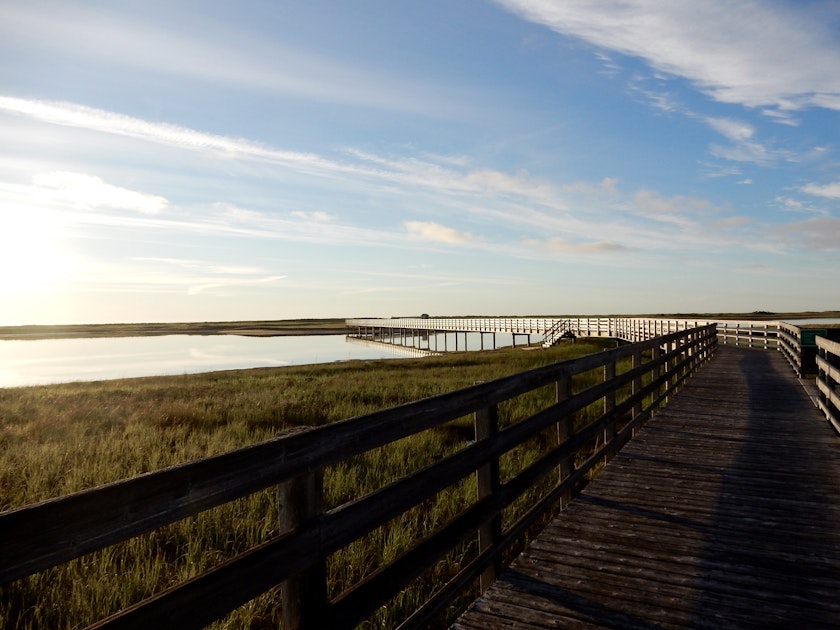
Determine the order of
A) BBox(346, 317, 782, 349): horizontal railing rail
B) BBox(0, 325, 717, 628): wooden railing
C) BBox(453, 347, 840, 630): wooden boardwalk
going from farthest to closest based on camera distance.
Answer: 1. BBox(346, 317, 782, 349): horizontal railing rail
2. BBox(453, 347, 840, 630): wooden boardwalk
3. BBox(0, 325, 717, 628): wooden railing

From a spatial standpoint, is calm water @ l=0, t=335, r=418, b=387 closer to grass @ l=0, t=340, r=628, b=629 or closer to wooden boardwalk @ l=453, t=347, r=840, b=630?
grass @ l=0, t=340, r=628, b=629

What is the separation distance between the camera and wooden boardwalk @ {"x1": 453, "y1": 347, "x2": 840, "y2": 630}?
3.74 metres

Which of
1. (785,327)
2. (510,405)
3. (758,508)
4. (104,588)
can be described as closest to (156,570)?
(104,588)

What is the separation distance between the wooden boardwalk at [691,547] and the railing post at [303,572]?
4.47 ft

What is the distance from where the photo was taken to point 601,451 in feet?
24.2

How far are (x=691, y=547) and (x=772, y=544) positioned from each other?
0.69 meters

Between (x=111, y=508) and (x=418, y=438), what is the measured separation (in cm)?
825

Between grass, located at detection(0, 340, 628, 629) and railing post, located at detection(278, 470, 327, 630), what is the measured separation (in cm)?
148

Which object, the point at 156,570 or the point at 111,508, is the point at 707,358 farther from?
the point at 111,508

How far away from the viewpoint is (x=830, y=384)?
10094 mm

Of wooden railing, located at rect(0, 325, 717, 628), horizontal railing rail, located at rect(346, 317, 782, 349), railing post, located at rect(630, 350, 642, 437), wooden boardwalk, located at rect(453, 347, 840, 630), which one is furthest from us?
horizontal railing rail, located at rect(346, 317, 782, 349)

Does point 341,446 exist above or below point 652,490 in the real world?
above

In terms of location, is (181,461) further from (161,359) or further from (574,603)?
(161,359)

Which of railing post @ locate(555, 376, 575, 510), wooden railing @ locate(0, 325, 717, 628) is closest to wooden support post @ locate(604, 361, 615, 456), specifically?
railing post @ locate(555, 376, 575, 510)
